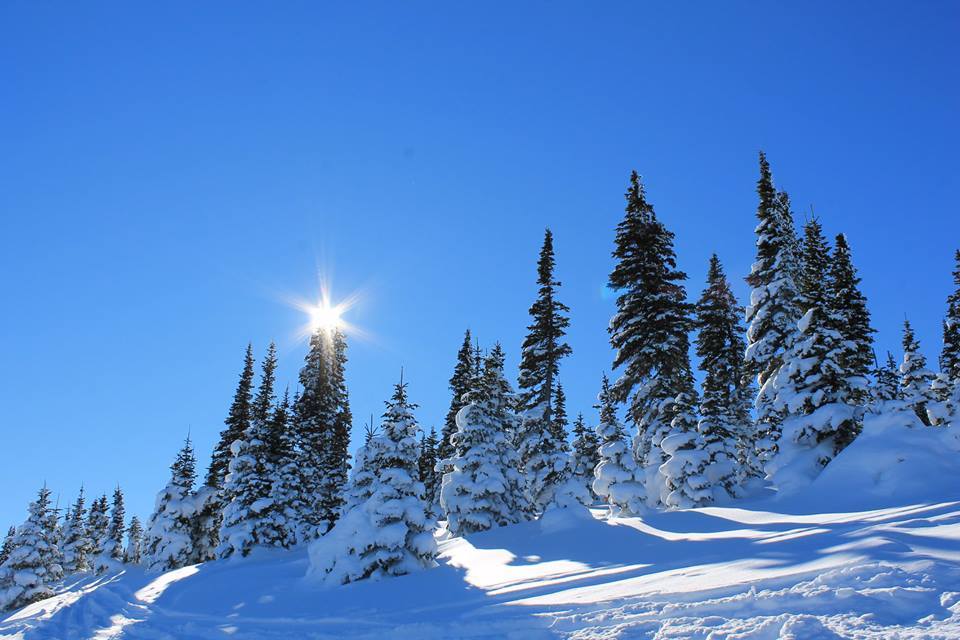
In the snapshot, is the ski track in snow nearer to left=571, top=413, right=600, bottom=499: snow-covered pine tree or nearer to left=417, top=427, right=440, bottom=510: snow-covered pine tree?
left=571, top=413, right=600, bottom=499: snow-covered pine tree

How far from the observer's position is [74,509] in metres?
73.2

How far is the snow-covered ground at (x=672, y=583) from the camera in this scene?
6.74 m

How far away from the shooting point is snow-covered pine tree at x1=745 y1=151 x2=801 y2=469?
26.2 m

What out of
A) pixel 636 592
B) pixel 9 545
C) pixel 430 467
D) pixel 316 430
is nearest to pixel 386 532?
pixel 636 592

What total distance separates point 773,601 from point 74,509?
88351 mm

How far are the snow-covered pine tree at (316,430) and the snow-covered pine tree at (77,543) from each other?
46.5m

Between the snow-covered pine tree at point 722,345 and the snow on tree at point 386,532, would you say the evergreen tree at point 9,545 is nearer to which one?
the snow on tree at point 386,532

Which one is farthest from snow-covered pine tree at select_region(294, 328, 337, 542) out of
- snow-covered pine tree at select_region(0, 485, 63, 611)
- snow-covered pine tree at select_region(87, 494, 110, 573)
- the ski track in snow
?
snow-covered pine tree at select_region(87, 494, 110, 573)

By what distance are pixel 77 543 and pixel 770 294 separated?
82499 millimetres

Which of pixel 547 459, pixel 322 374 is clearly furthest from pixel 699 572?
pixel 322 374

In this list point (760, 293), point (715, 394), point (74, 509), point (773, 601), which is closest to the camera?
point (773, 601)

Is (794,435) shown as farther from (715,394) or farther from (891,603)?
(891,603)

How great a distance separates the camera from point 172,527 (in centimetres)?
4116

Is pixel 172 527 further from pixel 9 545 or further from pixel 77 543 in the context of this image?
pixel 77 543
